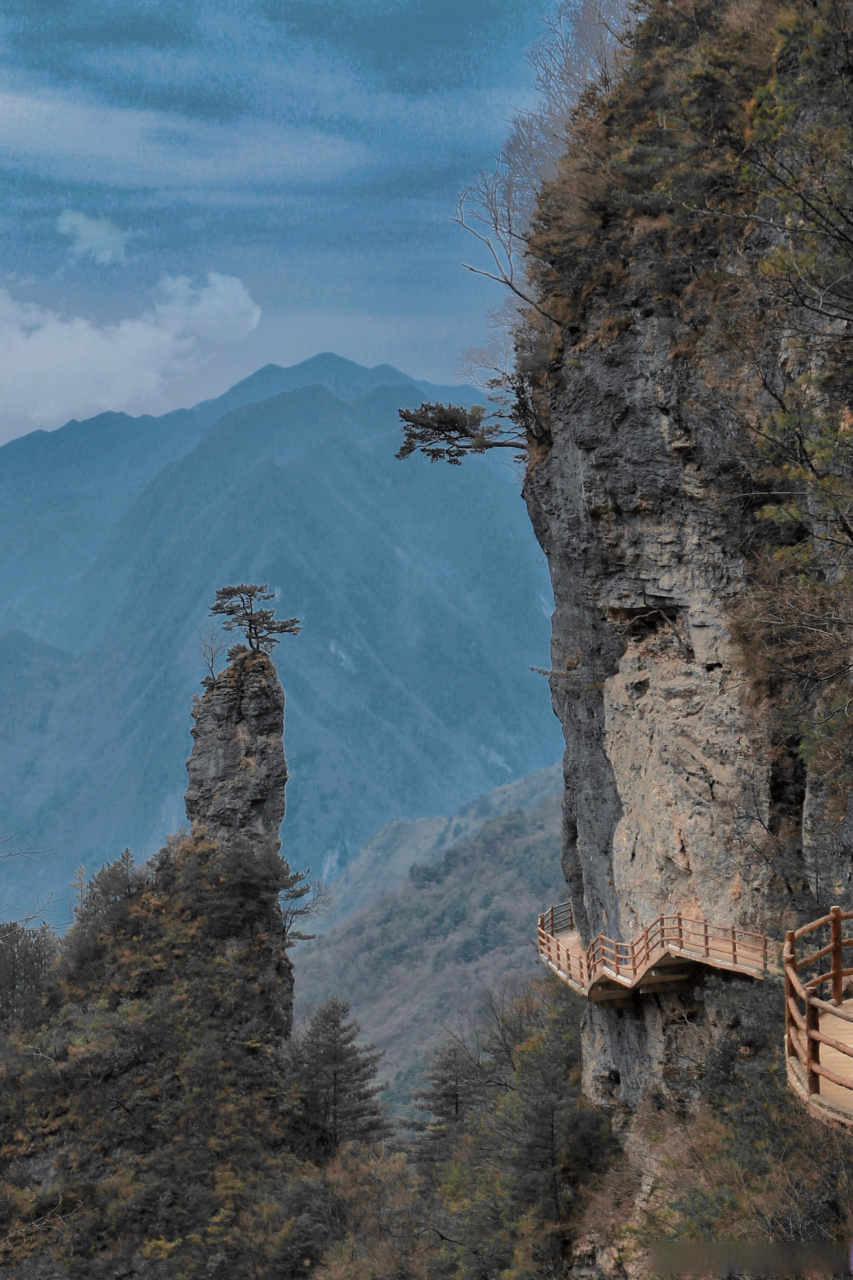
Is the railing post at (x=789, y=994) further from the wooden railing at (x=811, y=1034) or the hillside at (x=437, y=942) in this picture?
the hillside at (x=437, y=942)

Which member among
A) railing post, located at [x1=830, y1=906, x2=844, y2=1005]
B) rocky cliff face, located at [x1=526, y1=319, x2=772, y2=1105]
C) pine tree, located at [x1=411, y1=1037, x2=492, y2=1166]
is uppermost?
rocky cliff face, located at [x1=526, y1=319, x2=772, y2=1105]

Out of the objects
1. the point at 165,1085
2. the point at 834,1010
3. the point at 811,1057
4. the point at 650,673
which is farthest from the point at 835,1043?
the point at 165,1085

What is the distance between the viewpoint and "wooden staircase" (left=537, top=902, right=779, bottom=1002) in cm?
1604

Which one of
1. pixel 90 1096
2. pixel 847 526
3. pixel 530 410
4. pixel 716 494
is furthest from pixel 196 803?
pixel 847 526

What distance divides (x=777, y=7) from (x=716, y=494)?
846 centimetres

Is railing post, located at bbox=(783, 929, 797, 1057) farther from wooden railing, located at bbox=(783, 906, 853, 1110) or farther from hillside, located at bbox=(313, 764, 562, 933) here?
hillside, located at bbox=(313, 764, 562, 933)

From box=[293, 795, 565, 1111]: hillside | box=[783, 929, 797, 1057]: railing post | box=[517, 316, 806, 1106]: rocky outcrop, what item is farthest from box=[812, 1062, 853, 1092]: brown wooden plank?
box=[293, 795, 565, 1111]: hillside

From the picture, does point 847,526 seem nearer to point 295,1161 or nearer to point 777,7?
point 777,7

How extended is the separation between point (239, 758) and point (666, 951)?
20177 mm

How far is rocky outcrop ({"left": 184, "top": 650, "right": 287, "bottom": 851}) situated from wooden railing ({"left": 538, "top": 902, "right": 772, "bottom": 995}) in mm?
14935

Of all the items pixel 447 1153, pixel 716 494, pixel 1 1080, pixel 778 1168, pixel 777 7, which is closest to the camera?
pixel 778 1168

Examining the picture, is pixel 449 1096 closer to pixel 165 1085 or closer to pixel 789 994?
pixel 165 1085

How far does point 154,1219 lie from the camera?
2425cm

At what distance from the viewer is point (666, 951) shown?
55.9 ft
